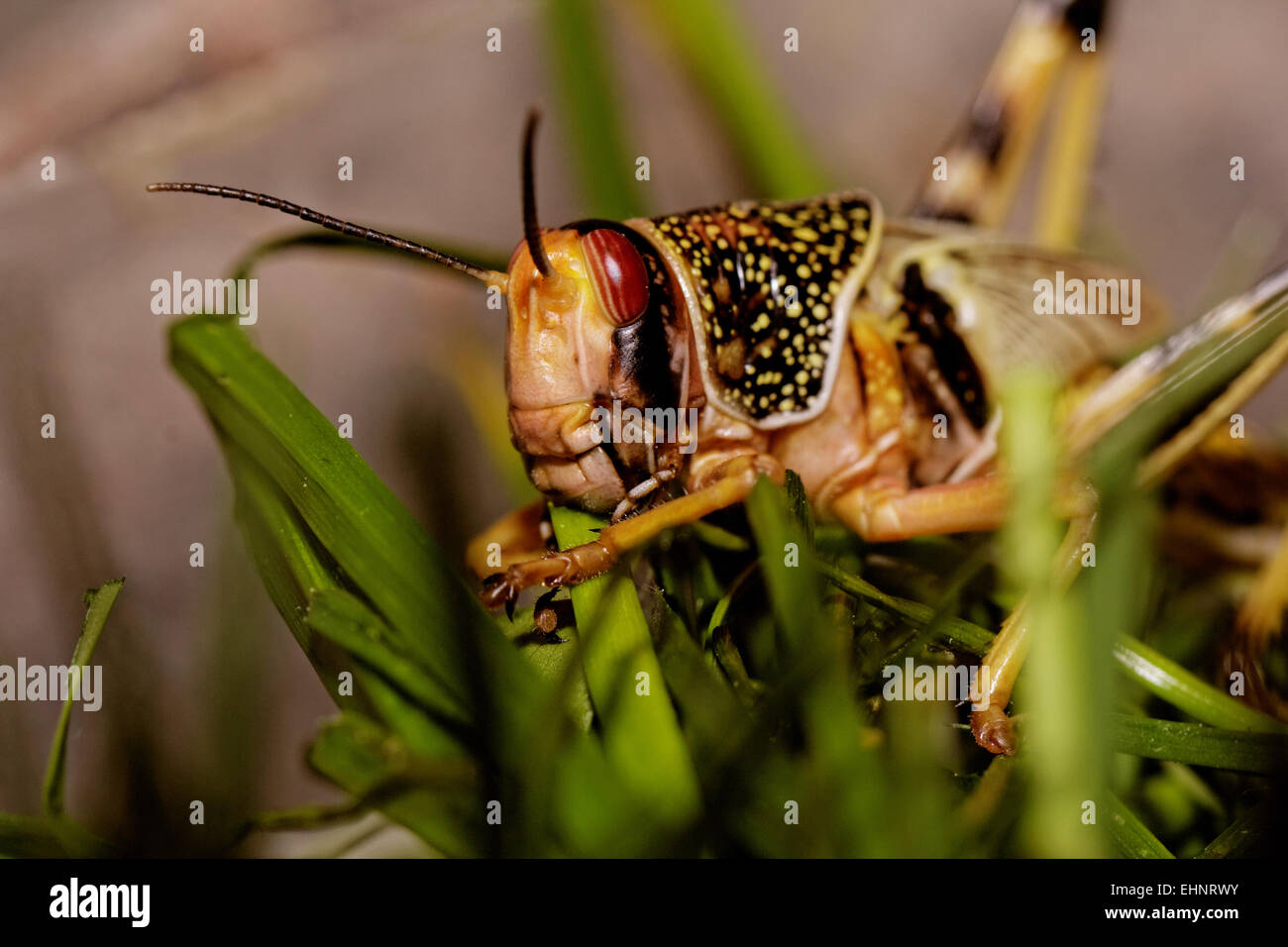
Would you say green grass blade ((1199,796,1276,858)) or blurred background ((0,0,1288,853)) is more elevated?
blurred background ((0,0,1288,853))

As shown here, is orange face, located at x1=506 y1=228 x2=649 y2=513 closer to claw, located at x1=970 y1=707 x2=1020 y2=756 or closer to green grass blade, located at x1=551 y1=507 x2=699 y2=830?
green grass blade, located at x1=551 y1=507 x2=699 y2=830

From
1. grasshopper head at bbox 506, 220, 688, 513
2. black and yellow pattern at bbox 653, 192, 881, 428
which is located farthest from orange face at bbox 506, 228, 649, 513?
black and yellow pattern at bbox 653, 192, 881, 428

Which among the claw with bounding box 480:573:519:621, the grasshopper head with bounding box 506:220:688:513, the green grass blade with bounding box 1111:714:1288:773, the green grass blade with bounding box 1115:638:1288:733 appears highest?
the grasshopper head with bounding box 506:220:688:513

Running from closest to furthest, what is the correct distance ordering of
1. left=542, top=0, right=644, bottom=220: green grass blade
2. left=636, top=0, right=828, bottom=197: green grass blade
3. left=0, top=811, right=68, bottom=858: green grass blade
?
left=0, top=811, right=68, bottom=858: green grass blade, left=542, top=0, right=644, bottom=220: green grass blade, left=636, top=0, right=828, bottom=197: green grass blade

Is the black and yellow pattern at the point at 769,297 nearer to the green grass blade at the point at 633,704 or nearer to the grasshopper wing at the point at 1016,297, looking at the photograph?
the grasshopper wing at the point at 1016,297

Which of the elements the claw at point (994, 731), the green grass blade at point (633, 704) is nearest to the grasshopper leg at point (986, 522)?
the claw at point (994, 731)
